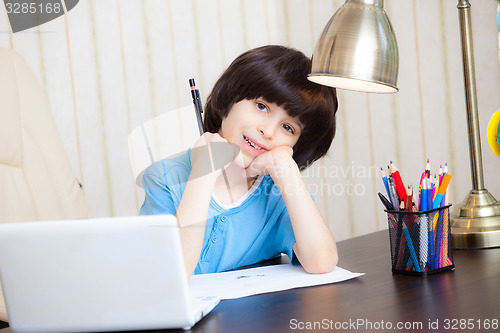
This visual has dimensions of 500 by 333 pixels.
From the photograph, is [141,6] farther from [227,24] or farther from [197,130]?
[197,130]

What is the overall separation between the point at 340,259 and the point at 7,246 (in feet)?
1.94

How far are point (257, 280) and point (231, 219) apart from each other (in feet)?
1.15

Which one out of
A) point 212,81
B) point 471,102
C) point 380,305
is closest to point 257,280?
point 380,305

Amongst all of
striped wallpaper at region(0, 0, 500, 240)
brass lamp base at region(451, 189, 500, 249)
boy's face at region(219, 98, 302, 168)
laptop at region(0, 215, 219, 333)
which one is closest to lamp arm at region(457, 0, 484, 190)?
brass lamp base at region(451, 189, 500, 249)

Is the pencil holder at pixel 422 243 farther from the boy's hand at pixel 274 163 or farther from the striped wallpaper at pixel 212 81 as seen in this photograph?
the striped wallpaper at pixel 212 81

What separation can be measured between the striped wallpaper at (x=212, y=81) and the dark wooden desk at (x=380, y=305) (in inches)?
51.1

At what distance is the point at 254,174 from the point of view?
1.22m

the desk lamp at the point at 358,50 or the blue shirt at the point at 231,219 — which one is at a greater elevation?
the desk lamp at the point at 358,50

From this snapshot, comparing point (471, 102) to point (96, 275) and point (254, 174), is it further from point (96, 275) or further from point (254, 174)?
point (96, 275)

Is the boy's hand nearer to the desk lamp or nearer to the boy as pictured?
the boy

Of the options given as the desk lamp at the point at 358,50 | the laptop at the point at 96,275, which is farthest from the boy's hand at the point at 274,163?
the laptop at the point at 96,275

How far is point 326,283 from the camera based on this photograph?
0.87m

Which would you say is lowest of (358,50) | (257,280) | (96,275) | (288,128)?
(257,280)

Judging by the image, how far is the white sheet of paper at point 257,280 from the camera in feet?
2.78
